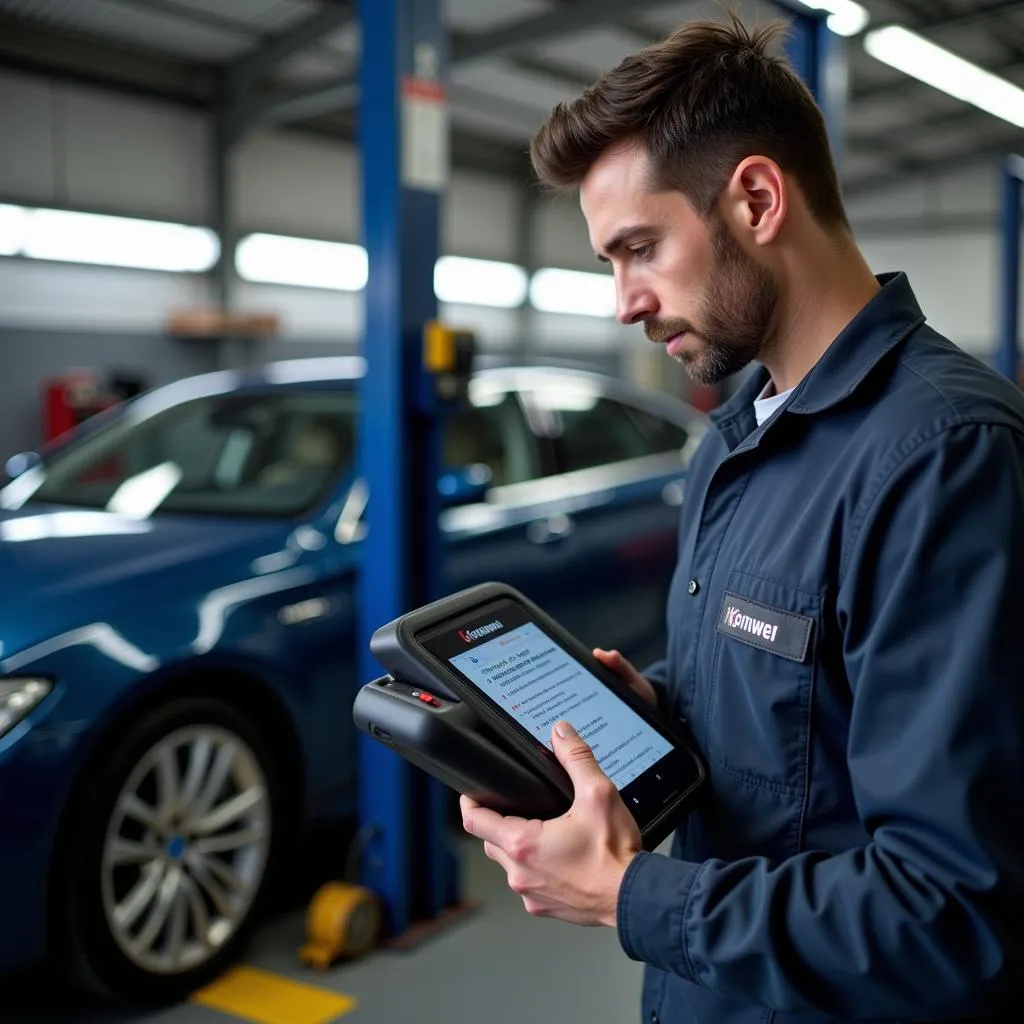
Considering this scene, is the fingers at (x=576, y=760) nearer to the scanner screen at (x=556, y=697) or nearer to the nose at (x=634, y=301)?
the scanner screen at (x=556, y=697)

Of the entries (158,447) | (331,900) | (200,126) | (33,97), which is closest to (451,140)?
(200,126)

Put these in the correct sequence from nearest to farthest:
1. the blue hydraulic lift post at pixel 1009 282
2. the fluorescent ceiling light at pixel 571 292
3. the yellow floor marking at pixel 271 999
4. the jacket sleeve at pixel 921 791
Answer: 1. the jacket sleeve at pixel 921 791
2. the yellow floor marking at pixel 271 999
3. the blue hydraulic lift post at pixel 1009 282
4. the fluorescent ceiling light at pixel 571 292

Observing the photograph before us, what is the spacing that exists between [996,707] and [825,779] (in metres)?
0.21

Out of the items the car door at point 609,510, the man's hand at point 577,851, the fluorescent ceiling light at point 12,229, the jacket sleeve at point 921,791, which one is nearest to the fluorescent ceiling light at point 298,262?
the fluorescent ceiling light at point 12,229

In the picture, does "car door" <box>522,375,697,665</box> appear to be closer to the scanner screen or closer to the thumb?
the scanner screen

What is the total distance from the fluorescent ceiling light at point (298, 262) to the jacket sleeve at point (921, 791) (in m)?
10.5

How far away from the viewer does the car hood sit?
7.10 ft

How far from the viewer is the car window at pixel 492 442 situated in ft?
11.5

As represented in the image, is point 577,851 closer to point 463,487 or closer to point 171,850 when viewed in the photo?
point 171,850

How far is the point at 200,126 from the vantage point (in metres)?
10.3

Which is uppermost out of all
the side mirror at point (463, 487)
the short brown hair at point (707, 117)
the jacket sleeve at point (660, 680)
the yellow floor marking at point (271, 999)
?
the short brown hair at point (707, 117)

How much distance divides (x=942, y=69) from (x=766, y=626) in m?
10.7

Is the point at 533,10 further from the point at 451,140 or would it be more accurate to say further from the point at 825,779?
the point at 825,779

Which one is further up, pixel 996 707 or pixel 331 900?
pixel 996 707
